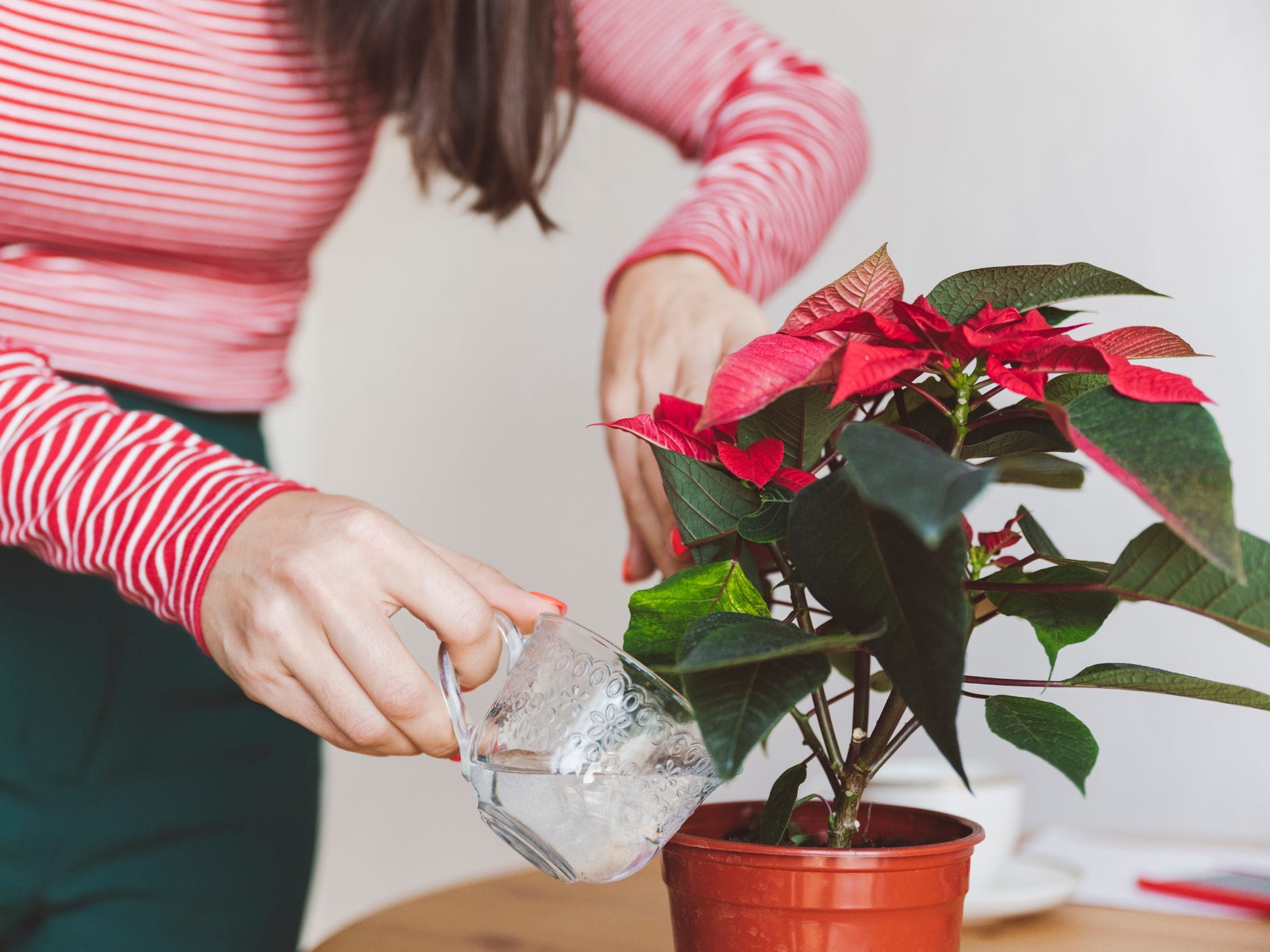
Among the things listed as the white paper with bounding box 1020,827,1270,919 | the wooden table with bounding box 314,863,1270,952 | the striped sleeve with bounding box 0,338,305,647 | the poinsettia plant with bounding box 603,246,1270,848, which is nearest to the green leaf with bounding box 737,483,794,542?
the poinsettia plant with bounding box 603,246,1270,848

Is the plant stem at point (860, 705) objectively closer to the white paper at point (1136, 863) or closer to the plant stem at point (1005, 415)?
the plant stem at point (1005, 415)

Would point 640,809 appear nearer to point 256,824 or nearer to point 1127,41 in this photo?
point 256,824

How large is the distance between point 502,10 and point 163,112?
0.23m

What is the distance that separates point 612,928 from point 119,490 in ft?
1.20

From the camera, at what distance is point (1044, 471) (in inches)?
12.3

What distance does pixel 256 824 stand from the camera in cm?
79

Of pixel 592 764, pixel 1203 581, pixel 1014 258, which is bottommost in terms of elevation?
pixel 592 764

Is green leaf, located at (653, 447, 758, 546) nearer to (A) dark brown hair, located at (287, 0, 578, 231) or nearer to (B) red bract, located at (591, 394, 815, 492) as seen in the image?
(B) red bract, located at (591, 394, 815, 492)

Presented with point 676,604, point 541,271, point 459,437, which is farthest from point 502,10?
point 459,437

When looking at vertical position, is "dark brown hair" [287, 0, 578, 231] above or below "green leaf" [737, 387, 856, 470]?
above

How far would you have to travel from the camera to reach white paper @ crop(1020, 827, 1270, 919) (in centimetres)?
66

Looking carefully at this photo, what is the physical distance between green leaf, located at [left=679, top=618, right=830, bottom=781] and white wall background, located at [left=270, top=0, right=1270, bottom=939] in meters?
0.92

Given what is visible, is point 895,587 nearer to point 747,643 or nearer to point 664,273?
point 747,643

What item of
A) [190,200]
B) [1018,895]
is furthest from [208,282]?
[1018,895]
